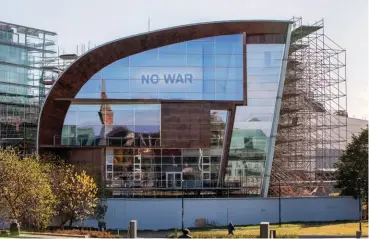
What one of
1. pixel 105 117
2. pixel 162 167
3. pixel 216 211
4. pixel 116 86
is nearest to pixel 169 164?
pixel 162 167

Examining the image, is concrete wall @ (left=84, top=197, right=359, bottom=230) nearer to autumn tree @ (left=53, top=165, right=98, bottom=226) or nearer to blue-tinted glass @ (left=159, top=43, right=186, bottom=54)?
autumn tree @ (left=53, top=165, right=98, bottom=226)

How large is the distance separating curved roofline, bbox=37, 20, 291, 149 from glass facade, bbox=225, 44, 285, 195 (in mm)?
2336

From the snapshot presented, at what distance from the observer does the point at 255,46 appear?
4684 centimetres

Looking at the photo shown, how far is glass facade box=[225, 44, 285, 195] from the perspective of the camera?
46.2m

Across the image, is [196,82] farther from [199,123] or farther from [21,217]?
[21,217]

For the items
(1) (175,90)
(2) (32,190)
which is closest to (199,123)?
(1) (175,90)

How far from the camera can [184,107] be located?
46188mm

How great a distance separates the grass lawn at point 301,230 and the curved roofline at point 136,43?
14.1 meters

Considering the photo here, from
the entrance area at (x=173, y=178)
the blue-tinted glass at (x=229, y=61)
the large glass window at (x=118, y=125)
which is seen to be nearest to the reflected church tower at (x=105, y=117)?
the large glass window at (x=118, y=125)

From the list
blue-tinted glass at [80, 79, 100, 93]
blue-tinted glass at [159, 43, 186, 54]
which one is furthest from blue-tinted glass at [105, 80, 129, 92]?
blue-tinted glass at [159, 43, 186, 54]

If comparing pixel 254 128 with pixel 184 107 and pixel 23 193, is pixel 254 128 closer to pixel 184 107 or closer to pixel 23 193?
pixel 184 107

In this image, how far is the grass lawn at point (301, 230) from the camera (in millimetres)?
35594

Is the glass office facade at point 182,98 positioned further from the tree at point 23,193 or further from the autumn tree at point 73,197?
the tree at point 23,193

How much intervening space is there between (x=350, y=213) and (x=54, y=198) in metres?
21.7
